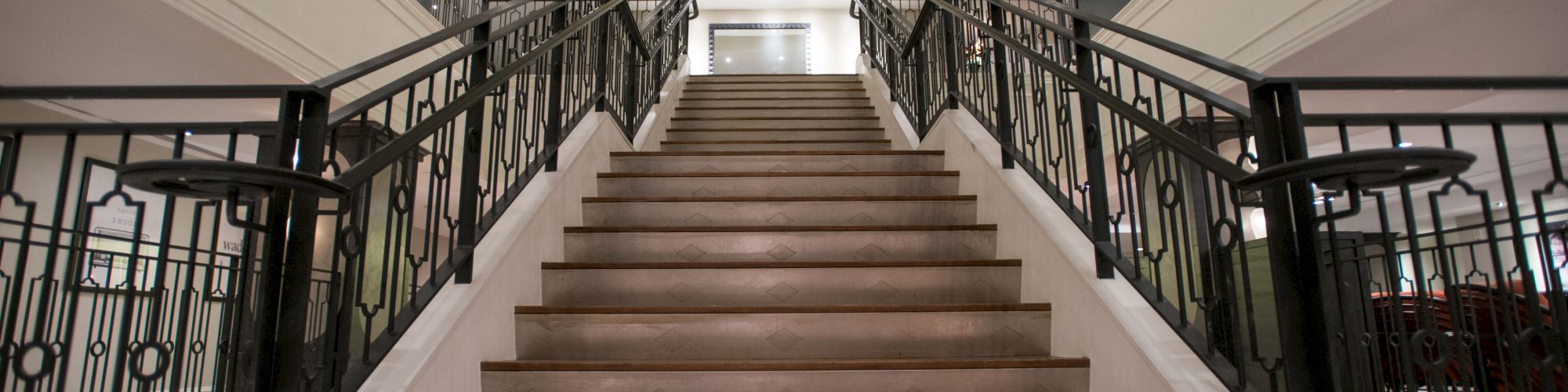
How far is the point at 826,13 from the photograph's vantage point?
11914 mm

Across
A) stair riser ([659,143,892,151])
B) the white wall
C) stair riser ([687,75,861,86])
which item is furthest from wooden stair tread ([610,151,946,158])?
the white wall

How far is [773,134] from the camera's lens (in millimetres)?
4566

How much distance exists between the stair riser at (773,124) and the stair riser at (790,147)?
0.44m

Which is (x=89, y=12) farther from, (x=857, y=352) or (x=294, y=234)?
(x=857, y=352)

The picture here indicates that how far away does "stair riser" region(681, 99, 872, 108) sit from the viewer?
5742mm

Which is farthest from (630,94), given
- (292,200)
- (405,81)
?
(292,200)

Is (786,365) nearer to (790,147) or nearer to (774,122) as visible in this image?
(790,147)

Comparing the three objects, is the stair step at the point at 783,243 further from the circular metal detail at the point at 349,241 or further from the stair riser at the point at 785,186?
the circular metal detail at the point at 349,241

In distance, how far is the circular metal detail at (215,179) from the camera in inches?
35.9

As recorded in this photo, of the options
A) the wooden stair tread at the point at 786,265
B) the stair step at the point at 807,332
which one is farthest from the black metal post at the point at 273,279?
the wooden stair tread at the point at 786,265

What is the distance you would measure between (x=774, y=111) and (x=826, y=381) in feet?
12.6

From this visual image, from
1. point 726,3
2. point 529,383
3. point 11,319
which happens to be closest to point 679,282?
point 529,383

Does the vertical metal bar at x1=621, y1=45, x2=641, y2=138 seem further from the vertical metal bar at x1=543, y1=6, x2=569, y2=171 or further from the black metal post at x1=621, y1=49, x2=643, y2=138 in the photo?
the vertical metal bar at x1=543, y1=6, x2=569, y2=171

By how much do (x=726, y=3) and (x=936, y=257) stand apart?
9824 millimetres
